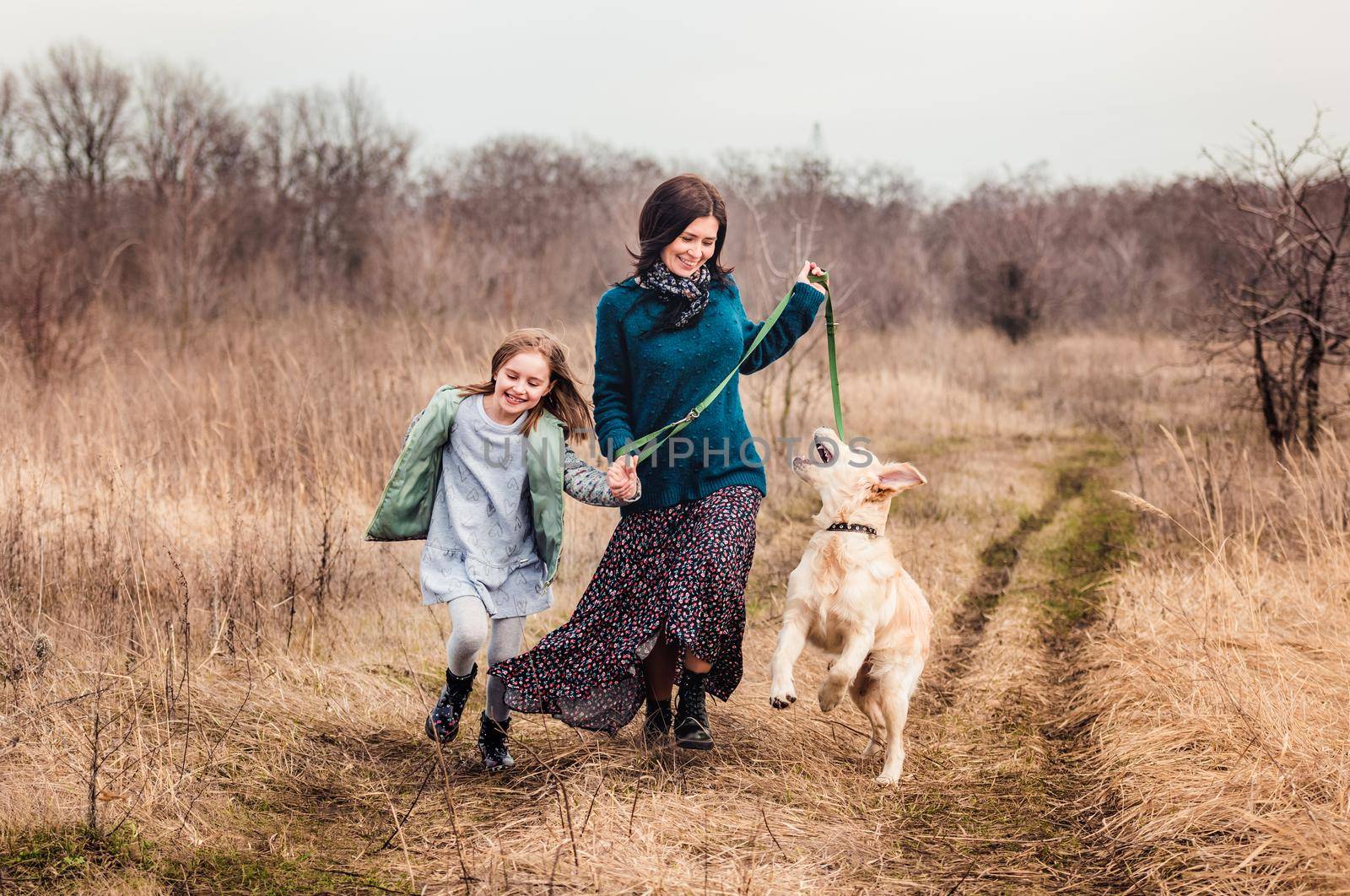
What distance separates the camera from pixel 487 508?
12.5 ft

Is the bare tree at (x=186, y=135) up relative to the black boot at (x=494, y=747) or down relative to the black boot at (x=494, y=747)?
up

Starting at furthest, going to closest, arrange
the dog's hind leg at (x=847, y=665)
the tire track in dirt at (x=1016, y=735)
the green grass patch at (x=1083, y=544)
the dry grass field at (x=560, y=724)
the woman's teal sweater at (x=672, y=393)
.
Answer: the green grass patch at (x=1083, y=544), the woman's teal sweater at (x=672, y=393), the dog's hind leg at (x=847, y=665), the tire track in dirt at (x=1016, y=735), the dry grass field at (x=560, y=724)

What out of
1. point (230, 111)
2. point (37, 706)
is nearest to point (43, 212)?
point (230, 111)

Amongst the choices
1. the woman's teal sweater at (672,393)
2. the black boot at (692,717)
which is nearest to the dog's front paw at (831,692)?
the black boot at (692,717)

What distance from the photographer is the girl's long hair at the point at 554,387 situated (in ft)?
12.4

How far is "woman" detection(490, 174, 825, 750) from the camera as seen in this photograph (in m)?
3.66

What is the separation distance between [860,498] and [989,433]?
389 inches

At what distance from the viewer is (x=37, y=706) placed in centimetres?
402

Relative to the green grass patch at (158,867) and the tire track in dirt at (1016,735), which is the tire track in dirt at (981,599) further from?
the green grass patch at (158,867)

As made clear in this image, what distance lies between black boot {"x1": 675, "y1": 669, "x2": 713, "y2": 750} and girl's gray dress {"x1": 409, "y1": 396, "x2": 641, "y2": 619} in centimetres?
62

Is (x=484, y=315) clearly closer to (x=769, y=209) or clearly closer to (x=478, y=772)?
(x=769, y=209)

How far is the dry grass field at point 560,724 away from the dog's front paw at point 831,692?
365mm

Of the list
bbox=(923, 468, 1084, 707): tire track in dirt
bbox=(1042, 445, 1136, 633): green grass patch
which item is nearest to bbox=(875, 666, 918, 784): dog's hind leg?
bbox=(923, 468, 1084, 707): tire track in dirt

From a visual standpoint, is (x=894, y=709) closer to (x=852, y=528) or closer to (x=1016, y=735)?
(x=852, y=528)
